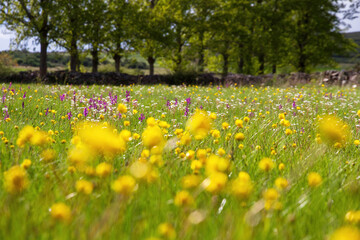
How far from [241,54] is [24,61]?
263 feet

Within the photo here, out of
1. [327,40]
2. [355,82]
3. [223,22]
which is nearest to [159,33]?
[223,22]

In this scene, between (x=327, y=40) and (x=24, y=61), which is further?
(x=24, y=61)

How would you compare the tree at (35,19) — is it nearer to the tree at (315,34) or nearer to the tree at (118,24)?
the tree at (118,24)

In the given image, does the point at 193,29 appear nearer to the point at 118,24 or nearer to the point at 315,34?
the point at 118,24

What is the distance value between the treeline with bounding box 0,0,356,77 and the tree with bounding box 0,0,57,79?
2.6 inches

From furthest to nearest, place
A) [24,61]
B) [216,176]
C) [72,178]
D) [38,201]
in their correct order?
[24,61] < [72,178] < [38,201] < [216,176]

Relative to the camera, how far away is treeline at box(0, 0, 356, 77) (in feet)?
66.0

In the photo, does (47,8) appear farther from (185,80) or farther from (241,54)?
(241,54)

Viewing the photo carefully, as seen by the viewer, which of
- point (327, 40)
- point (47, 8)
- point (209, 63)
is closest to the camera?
point (47, 8)

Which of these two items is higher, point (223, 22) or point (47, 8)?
point (223, 22)

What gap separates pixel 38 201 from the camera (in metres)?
1.59

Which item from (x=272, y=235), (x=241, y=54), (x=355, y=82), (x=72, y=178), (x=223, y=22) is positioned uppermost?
(x=223, y=22)

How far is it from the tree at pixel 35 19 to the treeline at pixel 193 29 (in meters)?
0.07

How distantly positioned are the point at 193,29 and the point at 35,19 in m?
14.1
